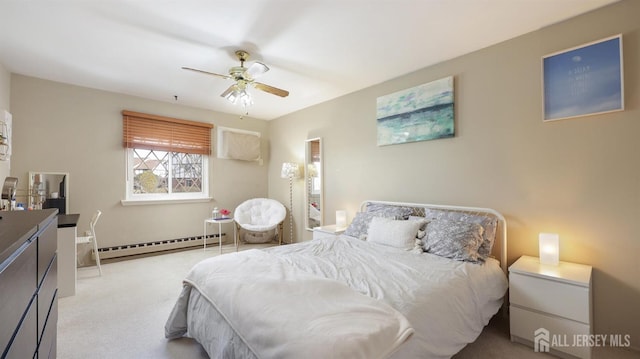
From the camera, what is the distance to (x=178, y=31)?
2.34m

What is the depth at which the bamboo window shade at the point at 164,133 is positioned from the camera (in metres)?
A: 4.08

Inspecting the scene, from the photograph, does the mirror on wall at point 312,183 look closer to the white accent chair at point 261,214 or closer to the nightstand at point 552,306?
the white accent chair at point 261,214

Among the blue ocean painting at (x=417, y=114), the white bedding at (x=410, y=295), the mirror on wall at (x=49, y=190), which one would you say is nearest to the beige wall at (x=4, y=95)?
the mirror on wall at (x=49, y=190)

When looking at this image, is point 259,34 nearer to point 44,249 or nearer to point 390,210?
point 44,249

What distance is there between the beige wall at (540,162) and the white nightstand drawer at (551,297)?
0.50m

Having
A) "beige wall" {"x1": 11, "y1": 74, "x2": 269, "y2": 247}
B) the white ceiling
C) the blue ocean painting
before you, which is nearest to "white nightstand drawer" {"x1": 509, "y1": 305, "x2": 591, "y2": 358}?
the blue ocean painting

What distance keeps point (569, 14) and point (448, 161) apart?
1.47 meters

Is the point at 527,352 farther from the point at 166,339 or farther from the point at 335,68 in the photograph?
the point at 335,68

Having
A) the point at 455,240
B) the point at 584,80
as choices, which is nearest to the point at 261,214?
the point at 455,240

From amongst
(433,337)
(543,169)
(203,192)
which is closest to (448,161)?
(543,169)

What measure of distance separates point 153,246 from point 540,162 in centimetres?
514

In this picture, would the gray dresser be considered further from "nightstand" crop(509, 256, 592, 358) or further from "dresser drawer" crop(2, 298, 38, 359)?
"nightstand" crop(509, 256, 592, 358)

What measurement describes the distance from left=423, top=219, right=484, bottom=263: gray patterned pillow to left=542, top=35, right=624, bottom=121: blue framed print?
1.14m

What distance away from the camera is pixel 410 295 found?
5.09 ft
